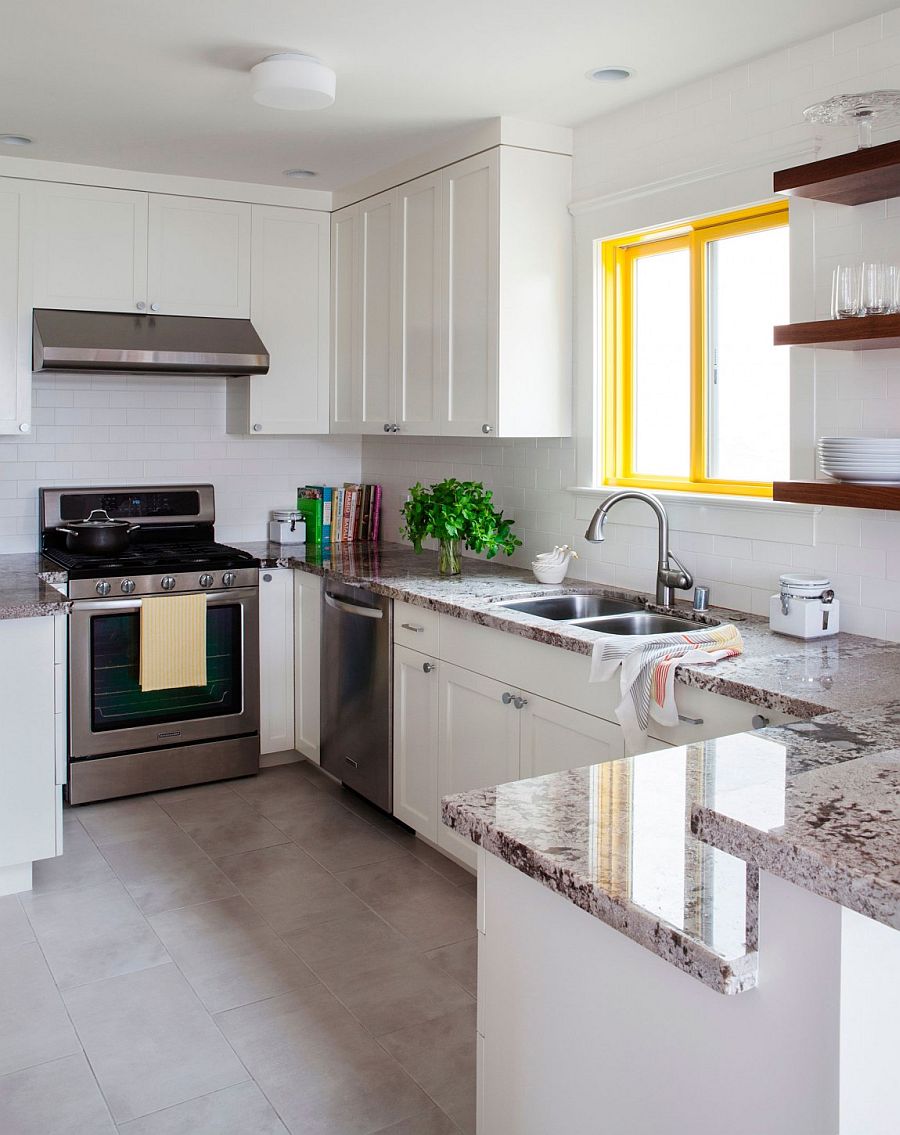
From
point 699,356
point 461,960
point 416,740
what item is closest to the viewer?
point 461,960

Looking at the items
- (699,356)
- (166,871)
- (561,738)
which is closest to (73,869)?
(166,871)

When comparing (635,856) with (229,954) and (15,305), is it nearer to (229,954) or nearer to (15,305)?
(229,954)

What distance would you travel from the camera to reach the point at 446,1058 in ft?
8.11

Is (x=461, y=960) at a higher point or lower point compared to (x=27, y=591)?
lower

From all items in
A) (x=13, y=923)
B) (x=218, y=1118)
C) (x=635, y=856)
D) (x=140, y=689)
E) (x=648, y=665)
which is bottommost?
(x=218, y=1118)

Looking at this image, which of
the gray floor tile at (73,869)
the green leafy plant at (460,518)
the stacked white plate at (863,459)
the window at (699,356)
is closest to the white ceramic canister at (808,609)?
the stacked white plate at (863,459)

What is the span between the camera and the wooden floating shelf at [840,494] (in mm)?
2449

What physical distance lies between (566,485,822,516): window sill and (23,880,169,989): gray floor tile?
197cm

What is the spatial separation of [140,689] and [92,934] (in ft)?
4.02

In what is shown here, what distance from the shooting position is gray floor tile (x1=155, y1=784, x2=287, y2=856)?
3.75 m

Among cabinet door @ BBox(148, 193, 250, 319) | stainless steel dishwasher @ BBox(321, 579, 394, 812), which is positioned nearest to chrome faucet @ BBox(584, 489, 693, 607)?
stainless steel dishwasher @ BBox(321, 579, 394, 812)

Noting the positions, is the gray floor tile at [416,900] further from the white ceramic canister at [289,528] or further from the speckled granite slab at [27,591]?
the white ceramic canister at [289,528]

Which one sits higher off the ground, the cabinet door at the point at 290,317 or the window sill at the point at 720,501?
the cabinet door at the point at 290,317

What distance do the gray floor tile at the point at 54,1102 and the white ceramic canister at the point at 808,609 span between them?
6.63ft
